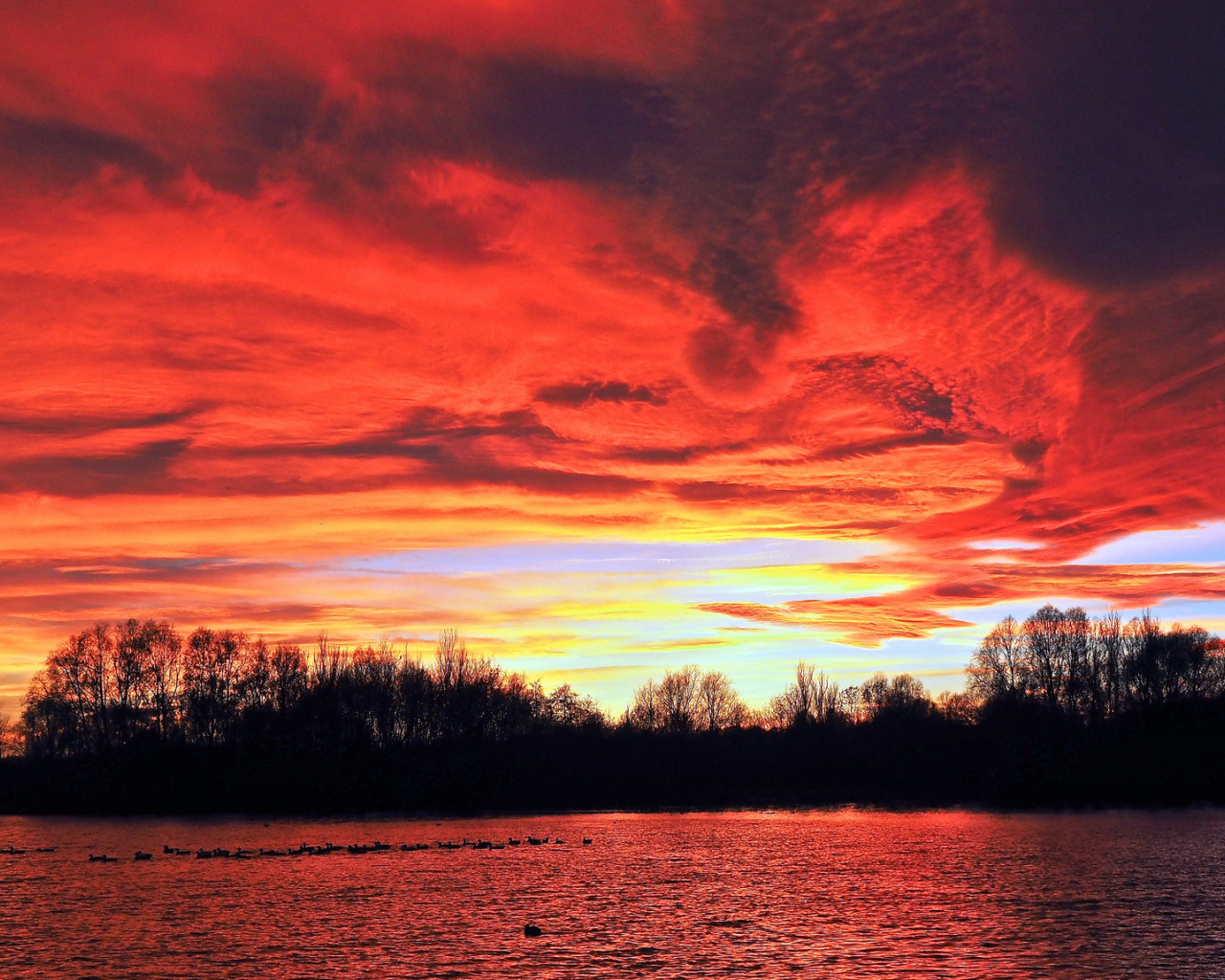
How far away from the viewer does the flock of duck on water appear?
8038cm

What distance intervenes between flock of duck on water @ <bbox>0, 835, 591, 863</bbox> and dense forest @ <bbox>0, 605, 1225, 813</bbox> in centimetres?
5521

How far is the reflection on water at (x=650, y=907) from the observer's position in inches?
1532

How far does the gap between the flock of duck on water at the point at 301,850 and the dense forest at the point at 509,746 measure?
2174 inches

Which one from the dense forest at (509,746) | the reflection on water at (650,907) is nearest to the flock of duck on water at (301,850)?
the reflection on water at (650,907)

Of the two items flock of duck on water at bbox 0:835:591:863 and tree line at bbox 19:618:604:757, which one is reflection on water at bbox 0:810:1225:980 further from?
tree line at bbox 19:618:604:757

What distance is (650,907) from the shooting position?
5200cm

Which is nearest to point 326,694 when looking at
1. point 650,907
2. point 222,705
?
point 222,705

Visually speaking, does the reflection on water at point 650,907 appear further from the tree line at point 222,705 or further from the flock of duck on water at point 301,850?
the tree line at point 222,705

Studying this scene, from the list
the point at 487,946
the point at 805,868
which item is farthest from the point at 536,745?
the point at 487,946

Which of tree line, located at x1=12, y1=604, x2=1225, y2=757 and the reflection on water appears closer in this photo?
the reflection on water

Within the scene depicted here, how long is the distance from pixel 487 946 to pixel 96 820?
345 ft

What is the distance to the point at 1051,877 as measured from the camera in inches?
2357

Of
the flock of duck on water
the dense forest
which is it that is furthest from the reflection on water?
the dense forest

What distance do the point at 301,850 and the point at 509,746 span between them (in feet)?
317
